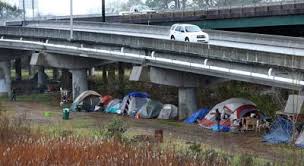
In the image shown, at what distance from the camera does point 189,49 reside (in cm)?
3669

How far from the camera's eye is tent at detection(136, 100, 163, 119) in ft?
139

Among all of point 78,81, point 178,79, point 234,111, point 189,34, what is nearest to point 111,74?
point 78,81

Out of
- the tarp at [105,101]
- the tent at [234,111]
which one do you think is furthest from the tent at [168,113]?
the tarp at [105,101]

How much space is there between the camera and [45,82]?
80.2 m

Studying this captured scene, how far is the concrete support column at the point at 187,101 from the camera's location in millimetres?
41256

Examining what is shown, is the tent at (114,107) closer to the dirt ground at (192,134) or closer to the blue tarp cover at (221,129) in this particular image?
the dirt ground at (192,134)

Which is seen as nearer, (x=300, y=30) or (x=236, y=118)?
(x=236, y=118)

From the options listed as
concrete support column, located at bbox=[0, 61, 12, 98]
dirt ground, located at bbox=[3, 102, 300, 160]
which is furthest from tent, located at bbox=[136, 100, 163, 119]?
concrete support column, located at bbox=[0, 61, 12, 98]

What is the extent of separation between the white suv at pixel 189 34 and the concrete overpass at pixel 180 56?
284cm

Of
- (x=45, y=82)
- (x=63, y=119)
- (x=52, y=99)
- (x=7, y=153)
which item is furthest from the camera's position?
(x=45, y=82)

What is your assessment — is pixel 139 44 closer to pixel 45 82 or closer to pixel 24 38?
pixel 24 38

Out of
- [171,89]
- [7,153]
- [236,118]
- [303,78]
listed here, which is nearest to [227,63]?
[236,118]

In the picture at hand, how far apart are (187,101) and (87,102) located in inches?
456

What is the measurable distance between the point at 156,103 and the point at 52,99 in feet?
69.2
